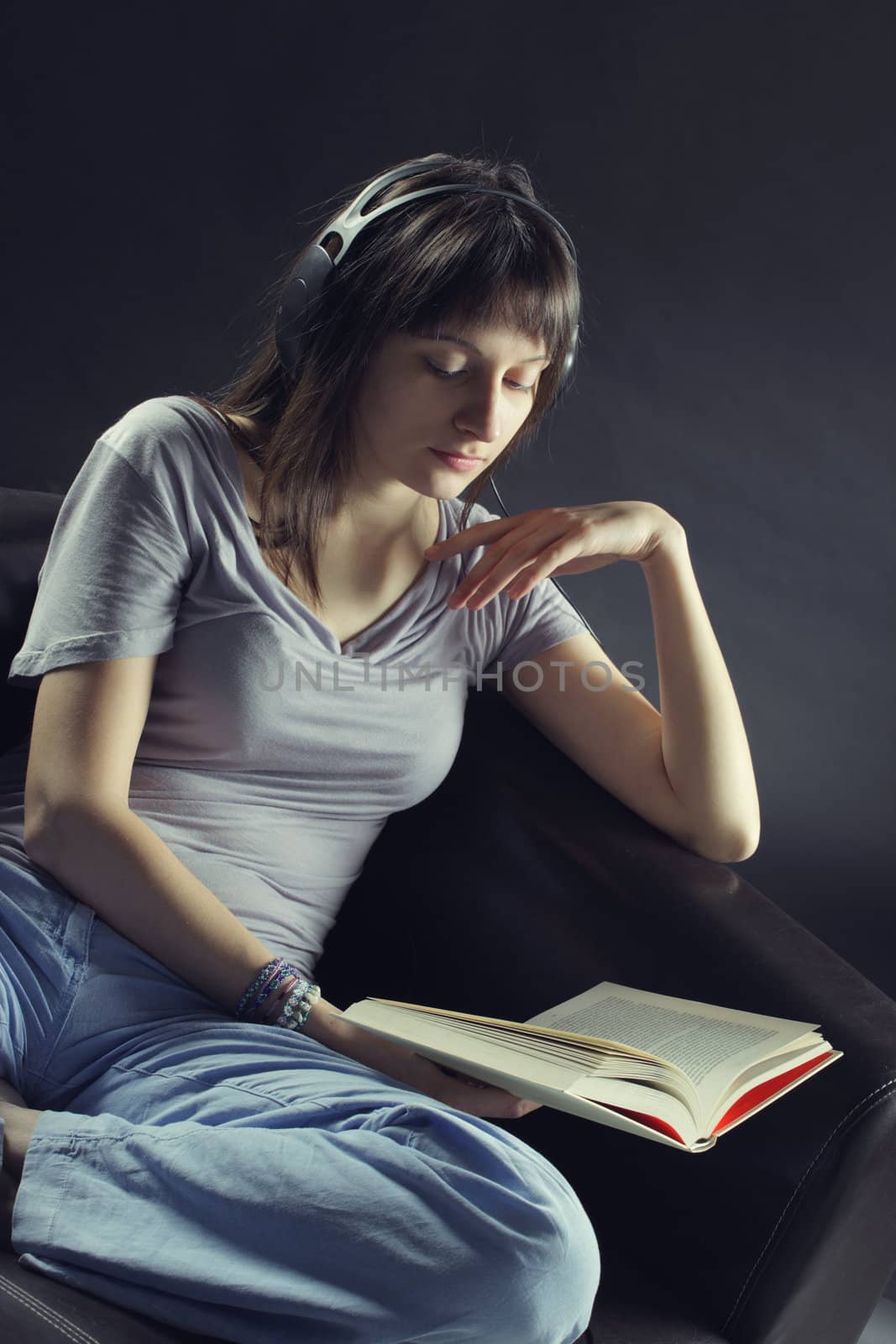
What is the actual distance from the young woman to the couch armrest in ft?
0.26

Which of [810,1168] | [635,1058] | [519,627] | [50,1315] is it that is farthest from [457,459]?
Answer: [50,1315]

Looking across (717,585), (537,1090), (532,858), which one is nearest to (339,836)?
(532,858)

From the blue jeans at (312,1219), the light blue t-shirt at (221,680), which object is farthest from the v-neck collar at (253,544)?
the blue jeans at (312,1219)

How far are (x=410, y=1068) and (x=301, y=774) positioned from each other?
0.35 m

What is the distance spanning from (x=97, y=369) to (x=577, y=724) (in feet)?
4.47

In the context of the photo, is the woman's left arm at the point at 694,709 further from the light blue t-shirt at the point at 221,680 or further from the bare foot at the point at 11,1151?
the bare foot at the point at 11,1151

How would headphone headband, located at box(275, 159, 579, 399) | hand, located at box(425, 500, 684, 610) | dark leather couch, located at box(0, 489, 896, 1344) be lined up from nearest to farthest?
dark leather couch, located at box(0, 489, 896, 1344)
headphone headband, located at box(275, 159, 579, 399)
hand, located at box(425, 500, 684, 610)

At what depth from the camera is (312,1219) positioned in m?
0.93

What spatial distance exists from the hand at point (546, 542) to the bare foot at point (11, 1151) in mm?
680

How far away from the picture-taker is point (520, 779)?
1562 mm

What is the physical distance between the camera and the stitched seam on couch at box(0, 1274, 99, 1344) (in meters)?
0.87

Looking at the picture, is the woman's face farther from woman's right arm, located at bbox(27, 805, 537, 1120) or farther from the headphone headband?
woman's right arm, located at bbox(27, 805, 537, 1120)

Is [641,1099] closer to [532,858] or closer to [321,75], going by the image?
[532,858]

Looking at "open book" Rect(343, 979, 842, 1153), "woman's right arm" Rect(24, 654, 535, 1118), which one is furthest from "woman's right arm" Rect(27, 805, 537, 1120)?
"open book" Rect(343, 979, 842, 1153)
